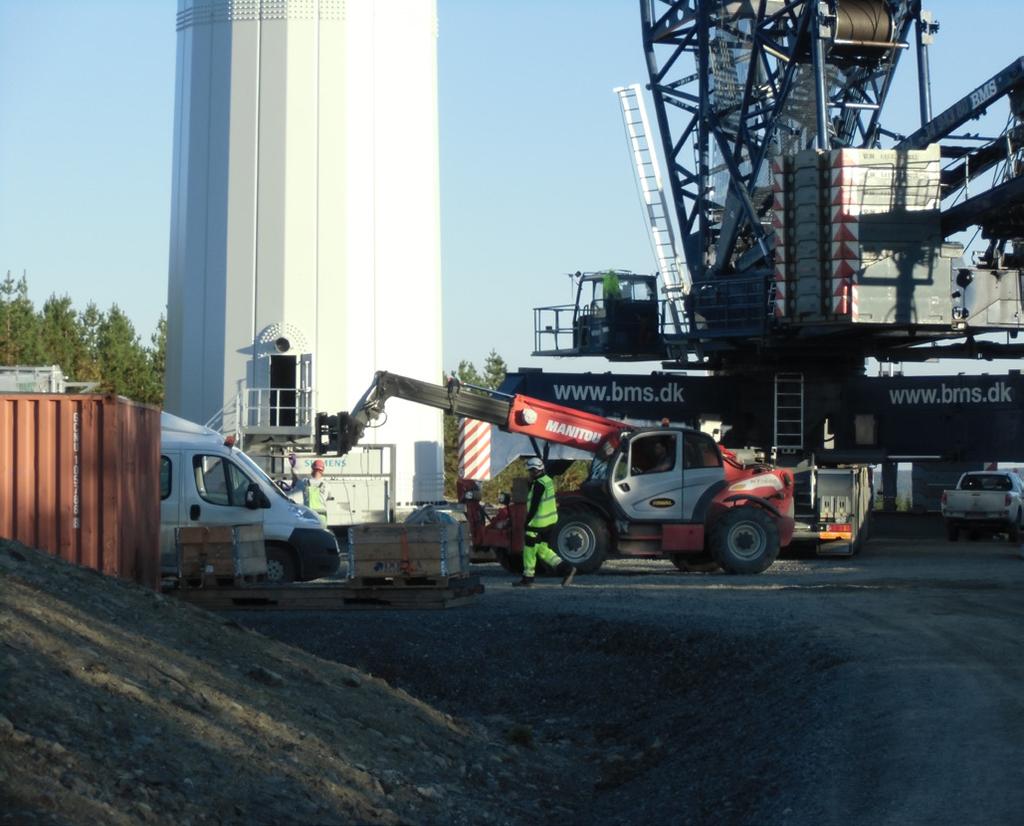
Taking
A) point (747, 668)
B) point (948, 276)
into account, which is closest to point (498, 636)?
point (747, 668)

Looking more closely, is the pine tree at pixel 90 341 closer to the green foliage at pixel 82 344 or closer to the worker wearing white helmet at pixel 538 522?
the green foliage at pixel 82 344

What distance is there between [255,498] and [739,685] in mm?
8387

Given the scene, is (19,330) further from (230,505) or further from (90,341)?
(230,505)

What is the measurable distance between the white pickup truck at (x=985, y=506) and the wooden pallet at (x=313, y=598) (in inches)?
800

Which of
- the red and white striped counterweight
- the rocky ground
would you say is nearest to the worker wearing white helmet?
the rocky ground

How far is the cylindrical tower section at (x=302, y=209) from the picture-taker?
120 feet

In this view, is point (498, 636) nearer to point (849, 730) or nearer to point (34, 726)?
point (849, 730)

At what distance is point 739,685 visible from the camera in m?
12.7

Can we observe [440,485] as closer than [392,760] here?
No

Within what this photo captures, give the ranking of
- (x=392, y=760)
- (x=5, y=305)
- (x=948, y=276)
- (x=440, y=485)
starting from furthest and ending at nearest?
(x=5, y=305) → (x=440, y=485) → (x=948, y=276) → (x=392, y=760)

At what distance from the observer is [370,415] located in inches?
995

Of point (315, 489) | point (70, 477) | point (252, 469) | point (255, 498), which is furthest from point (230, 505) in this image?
point (315, 489)

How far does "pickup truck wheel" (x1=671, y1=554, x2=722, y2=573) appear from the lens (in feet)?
79.6

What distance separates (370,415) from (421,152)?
1454cm
